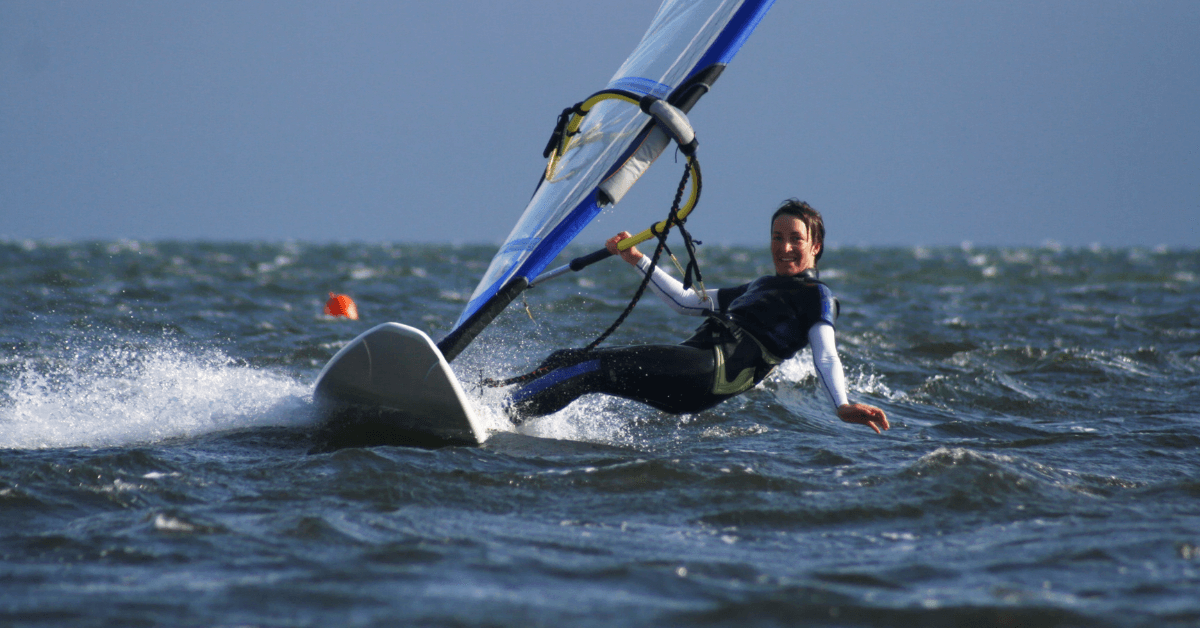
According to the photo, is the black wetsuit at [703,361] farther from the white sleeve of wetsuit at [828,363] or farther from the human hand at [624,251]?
the human hand at [624,251]

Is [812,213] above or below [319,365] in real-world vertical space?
above

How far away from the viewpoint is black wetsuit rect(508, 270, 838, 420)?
14.1 feet

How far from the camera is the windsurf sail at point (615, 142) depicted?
4227 millimetres

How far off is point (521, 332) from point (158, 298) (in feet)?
18.1

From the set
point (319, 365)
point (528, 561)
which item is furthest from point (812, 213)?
point (319, 365)

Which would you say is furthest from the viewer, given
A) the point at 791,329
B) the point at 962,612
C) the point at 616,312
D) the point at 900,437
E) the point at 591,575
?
the point at 616,312

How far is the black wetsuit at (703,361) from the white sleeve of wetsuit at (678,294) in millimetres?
250

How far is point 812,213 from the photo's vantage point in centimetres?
445

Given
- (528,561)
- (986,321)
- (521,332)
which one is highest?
(986,321)

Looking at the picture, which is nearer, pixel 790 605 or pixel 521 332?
pixel 790 605

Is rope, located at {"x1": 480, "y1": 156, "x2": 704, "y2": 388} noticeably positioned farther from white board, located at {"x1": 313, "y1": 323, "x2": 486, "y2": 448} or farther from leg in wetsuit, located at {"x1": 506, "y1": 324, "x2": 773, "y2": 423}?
white board, located at {"x1": 313, "y1": 323, "x2": 486, "y2": 448}

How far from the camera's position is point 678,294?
476cm

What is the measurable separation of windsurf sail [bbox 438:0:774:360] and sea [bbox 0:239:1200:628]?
→ 547 millimetres

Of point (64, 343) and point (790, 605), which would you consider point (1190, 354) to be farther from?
point (64, 343)
